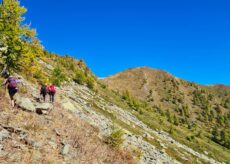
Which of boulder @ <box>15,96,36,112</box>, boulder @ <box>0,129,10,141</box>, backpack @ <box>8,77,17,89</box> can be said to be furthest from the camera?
backpack @ <box>8,77,17,89</box>

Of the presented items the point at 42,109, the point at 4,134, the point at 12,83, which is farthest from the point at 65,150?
the point at 12,83

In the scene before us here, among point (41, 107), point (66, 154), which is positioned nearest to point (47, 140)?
point (66, 154)

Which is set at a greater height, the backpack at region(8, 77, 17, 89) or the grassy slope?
the grassy slope

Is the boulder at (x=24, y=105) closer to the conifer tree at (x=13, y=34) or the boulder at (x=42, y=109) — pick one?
the boulder at (x=42, y=109)

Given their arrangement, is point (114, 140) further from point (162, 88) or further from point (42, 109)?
point (162, 88)

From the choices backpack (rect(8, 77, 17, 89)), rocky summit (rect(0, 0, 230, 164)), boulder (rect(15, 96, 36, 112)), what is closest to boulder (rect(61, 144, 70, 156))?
rocky summit (rect(0, 0, 230, 164))

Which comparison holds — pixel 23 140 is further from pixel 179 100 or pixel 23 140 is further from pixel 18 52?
pixel 179 100

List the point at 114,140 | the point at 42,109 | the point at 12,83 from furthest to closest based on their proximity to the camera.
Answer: the point at 114,140 → the point at 12,83 → the point at 42,109

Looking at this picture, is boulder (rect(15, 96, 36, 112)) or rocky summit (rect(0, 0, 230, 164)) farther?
boulder (rect(15, 96, 36, 112))

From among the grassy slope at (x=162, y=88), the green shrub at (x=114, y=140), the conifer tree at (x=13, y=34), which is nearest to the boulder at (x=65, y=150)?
the green shrub at (x=114, y=140)

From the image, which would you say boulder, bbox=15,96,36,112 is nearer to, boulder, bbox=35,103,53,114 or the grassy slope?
boulder, bbox=35,103,53,114

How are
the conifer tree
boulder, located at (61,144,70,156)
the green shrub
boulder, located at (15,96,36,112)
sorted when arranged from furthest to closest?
the conifer tree < the green shrub < boulder, located at (15,96,36,112) < boulder, located at (61,144,70,156)

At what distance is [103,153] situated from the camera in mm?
16797

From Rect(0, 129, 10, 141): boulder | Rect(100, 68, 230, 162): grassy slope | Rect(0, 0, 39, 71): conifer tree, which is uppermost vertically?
Rect(100, 68, 230, 162): grassy slope
